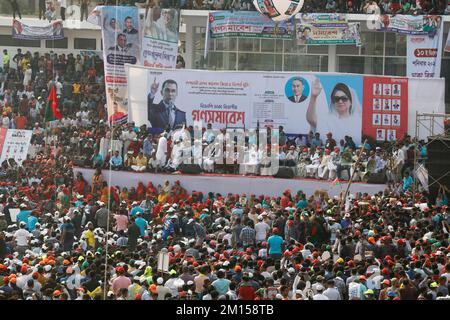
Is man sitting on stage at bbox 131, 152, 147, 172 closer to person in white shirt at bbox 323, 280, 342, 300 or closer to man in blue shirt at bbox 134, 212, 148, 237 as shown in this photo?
man in blue shirt at bbox 134, 212, 148, 237

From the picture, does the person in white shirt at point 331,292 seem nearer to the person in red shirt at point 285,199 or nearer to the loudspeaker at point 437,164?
the person in red shirt at point 285,199

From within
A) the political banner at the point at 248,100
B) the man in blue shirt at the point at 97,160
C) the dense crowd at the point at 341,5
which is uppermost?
the dense crowd at the point at 341,5

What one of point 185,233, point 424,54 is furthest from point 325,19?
point 185,233

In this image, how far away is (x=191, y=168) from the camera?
30547 mm

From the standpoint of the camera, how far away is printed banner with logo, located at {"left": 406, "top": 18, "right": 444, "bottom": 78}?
35.8m

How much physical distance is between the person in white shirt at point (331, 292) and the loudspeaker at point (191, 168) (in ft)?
44.3

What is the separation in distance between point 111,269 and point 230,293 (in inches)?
117

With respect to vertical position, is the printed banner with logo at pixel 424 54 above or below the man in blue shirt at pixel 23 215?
above

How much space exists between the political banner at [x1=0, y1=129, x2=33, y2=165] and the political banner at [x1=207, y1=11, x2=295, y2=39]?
22.1ft

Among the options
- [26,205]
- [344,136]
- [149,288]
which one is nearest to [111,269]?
[149,288]

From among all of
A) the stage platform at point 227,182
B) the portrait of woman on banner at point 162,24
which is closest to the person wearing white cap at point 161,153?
the stage platform at point 227,182

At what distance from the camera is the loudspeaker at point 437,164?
27609mm

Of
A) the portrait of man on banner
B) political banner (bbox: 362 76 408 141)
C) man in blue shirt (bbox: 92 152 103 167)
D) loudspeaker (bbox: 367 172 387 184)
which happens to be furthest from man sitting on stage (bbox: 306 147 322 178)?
man in blue shirt (bbox: 92 152 103 167)

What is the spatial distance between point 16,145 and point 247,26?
25.9ft
